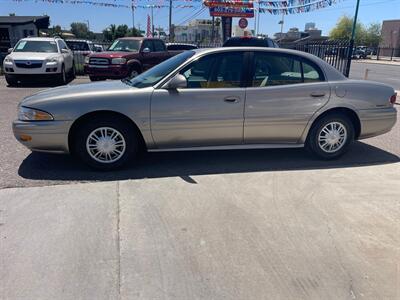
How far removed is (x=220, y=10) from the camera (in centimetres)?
2488

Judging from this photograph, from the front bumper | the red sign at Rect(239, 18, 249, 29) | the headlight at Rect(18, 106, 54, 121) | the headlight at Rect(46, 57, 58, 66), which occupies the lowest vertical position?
the front bumper

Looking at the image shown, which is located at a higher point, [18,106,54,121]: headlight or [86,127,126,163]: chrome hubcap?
[18,106,54,121]: headlight

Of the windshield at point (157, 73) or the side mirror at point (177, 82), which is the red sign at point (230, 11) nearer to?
the windshield at point (157, 73)

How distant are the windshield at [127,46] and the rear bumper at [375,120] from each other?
10129 millimetres

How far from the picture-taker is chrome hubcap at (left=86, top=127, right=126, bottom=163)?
15.0 ft

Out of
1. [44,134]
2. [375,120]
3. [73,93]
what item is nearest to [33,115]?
[44,134]

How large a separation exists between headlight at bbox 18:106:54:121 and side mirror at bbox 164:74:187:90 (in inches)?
57.3

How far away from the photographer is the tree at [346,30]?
253 ft

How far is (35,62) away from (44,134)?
9397 mm

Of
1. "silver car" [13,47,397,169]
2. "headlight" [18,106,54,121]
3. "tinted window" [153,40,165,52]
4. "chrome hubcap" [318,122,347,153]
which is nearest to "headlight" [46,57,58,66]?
"tinted window" [153,40,165,52]

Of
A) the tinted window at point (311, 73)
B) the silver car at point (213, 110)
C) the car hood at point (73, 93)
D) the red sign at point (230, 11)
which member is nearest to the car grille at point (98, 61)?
the silver car at point (213, 110)

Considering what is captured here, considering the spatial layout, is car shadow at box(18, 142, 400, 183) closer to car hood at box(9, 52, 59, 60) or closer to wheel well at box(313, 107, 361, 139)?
wheel well at box(313, 107, 361, 139)

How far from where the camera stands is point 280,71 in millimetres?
4941

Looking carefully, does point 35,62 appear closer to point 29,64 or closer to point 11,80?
point 29,64
